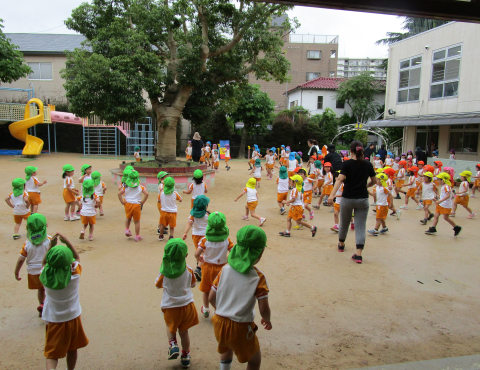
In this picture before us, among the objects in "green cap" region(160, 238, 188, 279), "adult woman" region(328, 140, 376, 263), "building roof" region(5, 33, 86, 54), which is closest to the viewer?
"green cap" region(160, 238, 188, 279)

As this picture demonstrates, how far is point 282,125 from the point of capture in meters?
29.6

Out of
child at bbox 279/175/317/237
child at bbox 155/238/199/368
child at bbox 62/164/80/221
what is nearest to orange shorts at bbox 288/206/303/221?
child at bbox 279/175/317/237

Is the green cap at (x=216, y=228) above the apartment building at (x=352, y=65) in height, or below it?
below

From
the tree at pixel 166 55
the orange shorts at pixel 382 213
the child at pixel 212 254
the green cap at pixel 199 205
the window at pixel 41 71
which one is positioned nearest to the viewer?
the child at pixel 212 254

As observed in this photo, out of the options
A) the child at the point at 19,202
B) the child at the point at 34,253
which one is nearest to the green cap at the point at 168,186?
the child at the point at 19,202

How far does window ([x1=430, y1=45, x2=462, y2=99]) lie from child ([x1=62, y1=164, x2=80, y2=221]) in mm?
18517

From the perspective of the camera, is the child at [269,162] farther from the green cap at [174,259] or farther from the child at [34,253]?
the green cap at [174,259]

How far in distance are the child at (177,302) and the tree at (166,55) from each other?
10281mm

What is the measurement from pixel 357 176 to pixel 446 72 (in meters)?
16.4

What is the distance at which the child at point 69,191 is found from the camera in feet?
27.4

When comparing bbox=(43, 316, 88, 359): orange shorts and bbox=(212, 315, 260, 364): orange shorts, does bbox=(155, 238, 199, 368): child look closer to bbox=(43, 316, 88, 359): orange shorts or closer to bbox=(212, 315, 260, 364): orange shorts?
bbox=(212, 315, 260, 364): orange shorts

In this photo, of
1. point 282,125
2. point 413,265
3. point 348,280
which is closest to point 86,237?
point 348,280

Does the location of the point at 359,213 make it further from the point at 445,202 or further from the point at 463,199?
the point at 463,199

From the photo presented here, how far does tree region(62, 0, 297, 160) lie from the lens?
12.4m
